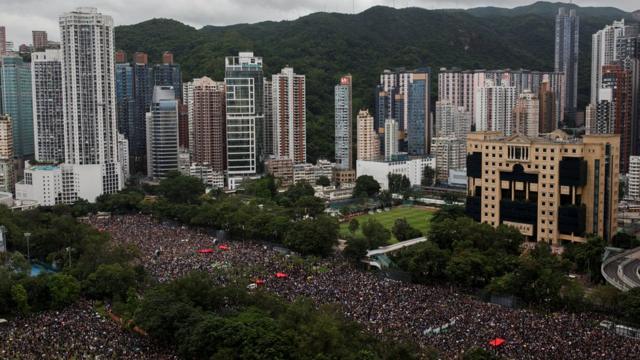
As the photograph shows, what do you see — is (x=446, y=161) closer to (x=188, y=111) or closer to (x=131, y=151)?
(x=188, y=111)

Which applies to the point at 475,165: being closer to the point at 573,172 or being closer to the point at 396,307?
the point at 573,172

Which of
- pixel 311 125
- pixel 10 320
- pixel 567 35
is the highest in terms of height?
pixel 567 35

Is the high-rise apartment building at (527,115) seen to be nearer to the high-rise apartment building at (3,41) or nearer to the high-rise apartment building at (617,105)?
the high-rise apartment building at (617,105)

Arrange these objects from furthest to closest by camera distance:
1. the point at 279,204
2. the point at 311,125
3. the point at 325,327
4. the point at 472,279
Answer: the point at 311,125
the point at 279,204
the point at 472,279
the point at 325,327

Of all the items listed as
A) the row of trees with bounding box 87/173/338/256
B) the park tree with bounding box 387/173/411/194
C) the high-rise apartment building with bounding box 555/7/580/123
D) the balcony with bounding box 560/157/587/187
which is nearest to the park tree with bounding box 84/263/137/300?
the row of trees with bounding box 87/173/338/256

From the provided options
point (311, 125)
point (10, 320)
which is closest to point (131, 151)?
point (311, 125)

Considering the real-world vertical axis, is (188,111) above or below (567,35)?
below
